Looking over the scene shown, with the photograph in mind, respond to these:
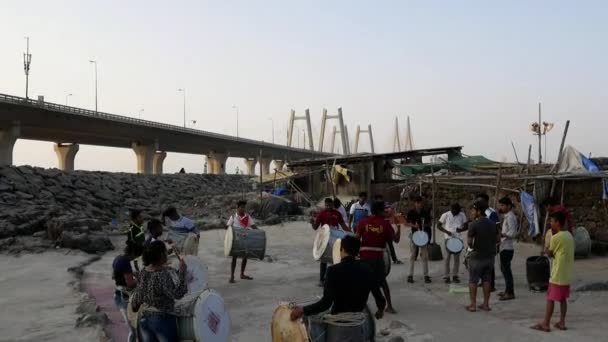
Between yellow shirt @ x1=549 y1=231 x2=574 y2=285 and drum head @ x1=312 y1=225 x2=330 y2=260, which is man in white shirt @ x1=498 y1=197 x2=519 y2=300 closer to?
yellow shirt @ x1=549 y1=231 x2=574 y2=285

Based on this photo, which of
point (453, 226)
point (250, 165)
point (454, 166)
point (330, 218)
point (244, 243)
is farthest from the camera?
point (250, 165)

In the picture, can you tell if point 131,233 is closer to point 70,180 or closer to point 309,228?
point 309,228

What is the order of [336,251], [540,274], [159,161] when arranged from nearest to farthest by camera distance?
1. [336,251]
2. [540,274]
3. [159,161]

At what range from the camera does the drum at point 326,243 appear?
912cm

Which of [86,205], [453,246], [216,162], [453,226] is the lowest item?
[453,246]

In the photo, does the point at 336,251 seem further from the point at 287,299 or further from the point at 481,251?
the point at 481,251

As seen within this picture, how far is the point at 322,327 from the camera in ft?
15.2

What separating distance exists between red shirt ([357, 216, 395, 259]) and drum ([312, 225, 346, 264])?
1.14 metres

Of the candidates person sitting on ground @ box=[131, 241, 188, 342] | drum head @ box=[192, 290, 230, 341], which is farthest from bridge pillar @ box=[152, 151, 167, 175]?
person sitting on ground @ box=[131, 241, 188, 342]

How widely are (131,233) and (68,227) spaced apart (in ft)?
30.5

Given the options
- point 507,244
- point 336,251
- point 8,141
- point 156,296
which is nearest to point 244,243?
point 336,251

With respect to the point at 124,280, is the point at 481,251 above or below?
above

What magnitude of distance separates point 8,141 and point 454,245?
3767 cm

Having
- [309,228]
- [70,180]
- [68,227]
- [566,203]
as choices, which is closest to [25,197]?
[70,180]
